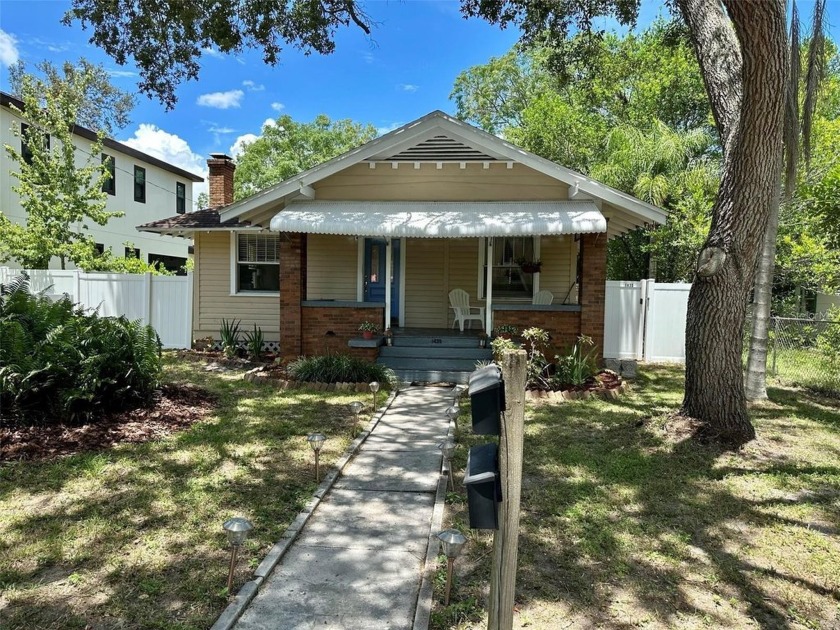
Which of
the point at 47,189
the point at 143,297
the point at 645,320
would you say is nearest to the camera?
the point at 645,320

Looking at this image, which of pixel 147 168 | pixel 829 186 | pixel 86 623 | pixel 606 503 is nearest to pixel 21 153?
pixel 147 168

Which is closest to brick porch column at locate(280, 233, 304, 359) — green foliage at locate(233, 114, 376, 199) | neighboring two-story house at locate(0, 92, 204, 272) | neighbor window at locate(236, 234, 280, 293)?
neighbor window at locate(236, 234, 280, 293)

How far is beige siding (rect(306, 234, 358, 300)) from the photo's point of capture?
1237 cm

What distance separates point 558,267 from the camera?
1209 centimetres

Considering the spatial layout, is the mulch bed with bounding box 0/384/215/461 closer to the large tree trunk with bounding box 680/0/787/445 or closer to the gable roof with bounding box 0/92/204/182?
the large tree trunk with bounding box 680/0/787/445

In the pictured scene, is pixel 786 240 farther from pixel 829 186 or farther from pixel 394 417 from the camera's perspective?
pixel 394 417

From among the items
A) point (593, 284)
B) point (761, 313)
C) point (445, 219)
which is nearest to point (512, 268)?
point (593, 284)

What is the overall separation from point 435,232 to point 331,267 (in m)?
3.95

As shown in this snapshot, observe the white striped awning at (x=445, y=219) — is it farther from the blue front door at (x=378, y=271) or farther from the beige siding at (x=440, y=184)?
the blue front door at (x=378, y=271)

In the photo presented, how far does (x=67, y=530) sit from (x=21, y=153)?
1701 cm

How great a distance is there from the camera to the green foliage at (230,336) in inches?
485

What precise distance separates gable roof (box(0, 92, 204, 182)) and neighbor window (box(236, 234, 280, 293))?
8.81 metres

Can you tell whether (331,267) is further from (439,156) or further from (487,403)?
(487,403)

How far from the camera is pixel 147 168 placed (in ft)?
71.4
